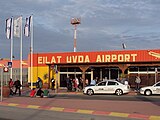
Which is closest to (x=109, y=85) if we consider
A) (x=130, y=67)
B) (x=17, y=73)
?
(x=130, y=67)

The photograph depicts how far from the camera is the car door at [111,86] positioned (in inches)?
1228

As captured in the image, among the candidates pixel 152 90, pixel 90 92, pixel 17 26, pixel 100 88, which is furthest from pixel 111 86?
pixel 17 26

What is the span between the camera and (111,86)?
31312 mm

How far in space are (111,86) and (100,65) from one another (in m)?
9.27

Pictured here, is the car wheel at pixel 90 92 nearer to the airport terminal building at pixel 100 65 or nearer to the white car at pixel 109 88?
the white car at pixel 109 88

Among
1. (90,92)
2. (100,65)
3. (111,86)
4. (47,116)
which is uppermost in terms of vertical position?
(100,65)

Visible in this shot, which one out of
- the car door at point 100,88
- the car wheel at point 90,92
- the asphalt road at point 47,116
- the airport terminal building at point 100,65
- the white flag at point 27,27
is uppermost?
the white flag at point 27,27

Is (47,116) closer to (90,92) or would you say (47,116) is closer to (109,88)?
(109,88)

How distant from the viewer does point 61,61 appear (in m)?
44.5

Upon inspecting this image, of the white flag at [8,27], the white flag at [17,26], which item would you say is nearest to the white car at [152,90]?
the white flag at [17,26]

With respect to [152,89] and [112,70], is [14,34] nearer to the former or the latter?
[112,70]

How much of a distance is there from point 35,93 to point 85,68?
13137 millimetres

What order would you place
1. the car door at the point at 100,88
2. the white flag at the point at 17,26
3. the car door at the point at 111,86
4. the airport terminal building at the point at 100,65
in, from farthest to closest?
the white flag at the point at 17,26, the airport terminal building at the point at 100,65, the car door at the point at 100,88, the car door at the point at 111,86

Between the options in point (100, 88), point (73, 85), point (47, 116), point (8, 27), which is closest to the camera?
point (47, 116)
